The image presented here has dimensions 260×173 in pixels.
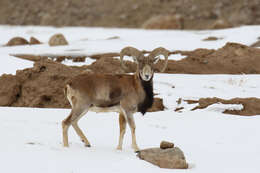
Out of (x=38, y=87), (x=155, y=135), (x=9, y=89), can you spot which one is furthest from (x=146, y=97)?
(x=9, y=89)

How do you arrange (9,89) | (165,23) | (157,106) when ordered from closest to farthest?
(157,106) < (9,89) < (165,23)

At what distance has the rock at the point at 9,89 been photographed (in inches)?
513

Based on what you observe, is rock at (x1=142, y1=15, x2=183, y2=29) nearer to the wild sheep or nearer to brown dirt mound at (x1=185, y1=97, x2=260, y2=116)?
brown dirt mound at (x1=185, y1=97, x2=260, y2=116)

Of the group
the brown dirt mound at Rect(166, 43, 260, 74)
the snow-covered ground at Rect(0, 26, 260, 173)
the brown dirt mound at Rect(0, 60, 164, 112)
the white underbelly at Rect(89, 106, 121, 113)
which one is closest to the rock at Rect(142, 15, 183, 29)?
the brown dirt mound at Rect(166, 43, 260, 74)

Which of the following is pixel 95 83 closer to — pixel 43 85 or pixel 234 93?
pixel 43 85

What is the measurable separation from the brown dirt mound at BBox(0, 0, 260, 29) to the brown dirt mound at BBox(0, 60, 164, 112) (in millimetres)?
28552

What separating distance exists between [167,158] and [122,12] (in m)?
39.5

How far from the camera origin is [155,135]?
10242 mm

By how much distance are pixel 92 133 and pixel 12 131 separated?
1.65 metres

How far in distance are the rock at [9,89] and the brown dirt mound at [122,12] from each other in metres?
29.0

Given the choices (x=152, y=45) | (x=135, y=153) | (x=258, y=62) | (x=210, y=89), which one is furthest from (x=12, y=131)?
(x=152, y=45)

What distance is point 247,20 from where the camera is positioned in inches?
1644

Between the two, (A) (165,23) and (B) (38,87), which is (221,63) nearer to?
(B) (38,87)

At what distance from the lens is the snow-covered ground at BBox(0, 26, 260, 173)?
7.75m
